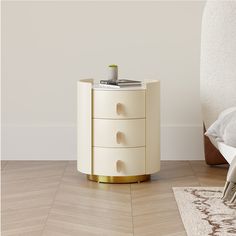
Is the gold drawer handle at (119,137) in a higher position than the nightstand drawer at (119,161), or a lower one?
higher

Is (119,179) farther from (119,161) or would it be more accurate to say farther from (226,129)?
(226,129)

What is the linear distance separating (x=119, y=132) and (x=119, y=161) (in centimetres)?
15

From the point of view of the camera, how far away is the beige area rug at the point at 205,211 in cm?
269

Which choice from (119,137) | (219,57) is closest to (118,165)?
(119,137)

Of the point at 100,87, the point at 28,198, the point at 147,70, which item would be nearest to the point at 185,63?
the point at 147,70

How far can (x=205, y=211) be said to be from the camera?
2.97m

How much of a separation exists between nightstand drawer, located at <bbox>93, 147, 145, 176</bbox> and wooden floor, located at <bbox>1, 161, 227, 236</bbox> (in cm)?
7

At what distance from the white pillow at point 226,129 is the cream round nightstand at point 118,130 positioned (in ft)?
1.40

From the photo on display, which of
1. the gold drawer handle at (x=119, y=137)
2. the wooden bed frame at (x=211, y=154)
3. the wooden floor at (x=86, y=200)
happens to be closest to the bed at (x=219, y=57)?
Answer: the wooden bed frame at (x=211, y=154)

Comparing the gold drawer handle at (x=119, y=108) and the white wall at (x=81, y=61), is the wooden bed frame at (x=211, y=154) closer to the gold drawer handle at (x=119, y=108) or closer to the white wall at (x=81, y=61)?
the white wall at (x=81, y=61)

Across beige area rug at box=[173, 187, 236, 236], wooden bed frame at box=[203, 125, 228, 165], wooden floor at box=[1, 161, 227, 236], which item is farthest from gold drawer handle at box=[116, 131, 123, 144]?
wooden bed frame at box=[203, 125, 228, 165]

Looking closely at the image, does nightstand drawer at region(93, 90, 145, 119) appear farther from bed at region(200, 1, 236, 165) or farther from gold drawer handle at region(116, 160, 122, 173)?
bed at region(200, 1, 236, 165)

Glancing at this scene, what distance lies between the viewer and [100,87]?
3605mm

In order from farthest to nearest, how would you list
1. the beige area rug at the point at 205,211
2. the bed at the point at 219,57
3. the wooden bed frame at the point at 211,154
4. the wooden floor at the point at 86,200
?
the wooden bed frame at the point at 211,154 < the bed at the point at 219,57 < the wooden floor at the point at 86,200 < the beige area rug at the point at 205,211
